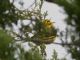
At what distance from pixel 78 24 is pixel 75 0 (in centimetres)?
21

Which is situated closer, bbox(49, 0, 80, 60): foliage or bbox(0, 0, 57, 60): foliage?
bbox(49, 0, 80, 60): foliage

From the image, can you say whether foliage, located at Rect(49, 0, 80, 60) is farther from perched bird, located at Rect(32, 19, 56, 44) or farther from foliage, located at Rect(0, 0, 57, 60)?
perched bird, located at Rect(32, 19, 56, 44)

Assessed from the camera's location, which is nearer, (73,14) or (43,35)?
(73,14)

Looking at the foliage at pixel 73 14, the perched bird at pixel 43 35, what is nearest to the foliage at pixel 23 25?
the perched bird at pixel 43 35

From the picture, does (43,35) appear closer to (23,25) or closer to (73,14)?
(23,25)

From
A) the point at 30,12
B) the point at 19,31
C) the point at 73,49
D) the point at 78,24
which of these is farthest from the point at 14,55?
the point at 30,12

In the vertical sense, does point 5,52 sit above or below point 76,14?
below

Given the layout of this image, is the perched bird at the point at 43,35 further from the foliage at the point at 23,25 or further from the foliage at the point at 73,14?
the foliage at the point at 73,14

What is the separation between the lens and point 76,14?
2.86 metres

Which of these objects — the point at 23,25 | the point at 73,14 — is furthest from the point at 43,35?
the point at 73,14

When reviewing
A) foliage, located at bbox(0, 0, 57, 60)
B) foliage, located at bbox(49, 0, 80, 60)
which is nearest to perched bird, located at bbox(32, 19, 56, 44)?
foliage, located at bbox(0, 0, 57, 60)

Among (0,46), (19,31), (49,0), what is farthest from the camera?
(19,31)

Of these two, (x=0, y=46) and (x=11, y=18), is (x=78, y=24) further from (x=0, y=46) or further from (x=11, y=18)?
(x=11, y=18)

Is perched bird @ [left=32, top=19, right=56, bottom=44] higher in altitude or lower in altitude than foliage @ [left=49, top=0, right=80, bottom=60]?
lower
